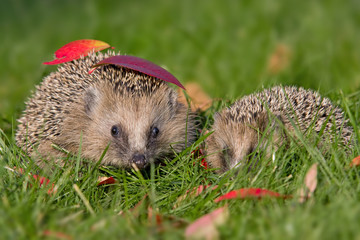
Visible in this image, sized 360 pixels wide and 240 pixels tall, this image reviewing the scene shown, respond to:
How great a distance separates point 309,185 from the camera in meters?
2.98

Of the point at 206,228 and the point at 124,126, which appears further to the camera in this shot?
the point at 124,126

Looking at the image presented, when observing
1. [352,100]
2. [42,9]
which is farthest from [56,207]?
[42,9]

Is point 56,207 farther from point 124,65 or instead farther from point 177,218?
point 124,65

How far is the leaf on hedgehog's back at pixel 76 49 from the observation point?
4.08 metres

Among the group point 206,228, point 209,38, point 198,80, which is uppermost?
point 209,38

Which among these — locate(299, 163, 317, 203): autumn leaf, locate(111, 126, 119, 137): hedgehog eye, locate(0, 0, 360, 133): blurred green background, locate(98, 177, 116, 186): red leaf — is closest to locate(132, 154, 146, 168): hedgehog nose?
locate(98, 177, 116, 186): red leaf

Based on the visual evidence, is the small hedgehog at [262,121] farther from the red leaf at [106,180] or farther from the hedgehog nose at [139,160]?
the red leaf at [106,180]

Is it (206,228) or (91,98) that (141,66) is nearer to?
(91,98)

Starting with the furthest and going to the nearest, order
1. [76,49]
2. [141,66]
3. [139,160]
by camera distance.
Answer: [76,49]
[141,66]
[139,160]

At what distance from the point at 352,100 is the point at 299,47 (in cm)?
277

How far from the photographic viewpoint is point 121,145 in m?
3.87

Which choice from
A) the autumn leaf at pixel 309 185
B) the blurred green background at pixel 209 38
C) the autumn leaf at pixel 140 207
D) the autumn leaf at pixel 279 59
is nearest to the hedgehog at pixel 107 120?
the autumn leaf at pixel 140 207

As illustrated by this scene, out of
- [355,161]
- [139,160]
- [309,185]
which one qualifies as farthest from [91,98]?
[355,161]

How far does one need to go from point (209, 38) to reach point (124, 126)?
3690 mm
